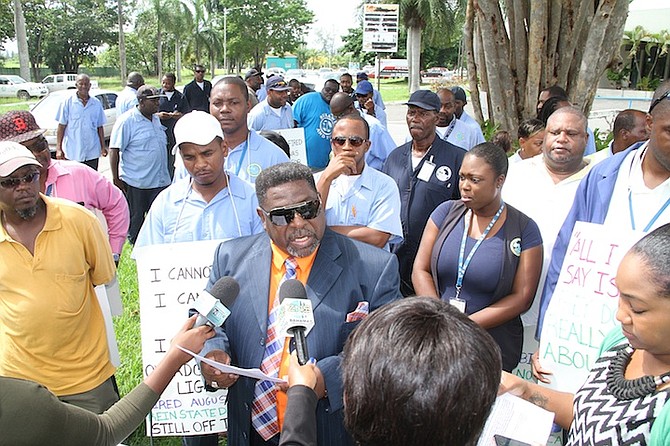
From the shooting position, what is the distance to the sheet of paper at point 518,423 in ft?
6.36

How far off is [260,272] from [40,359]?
1373mm

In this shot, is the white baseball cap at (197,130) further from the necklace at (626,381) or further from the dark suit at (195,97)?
the dark suit at (195,97)

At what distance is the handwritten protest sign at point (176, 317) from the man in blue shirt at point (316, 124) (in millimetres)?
5117

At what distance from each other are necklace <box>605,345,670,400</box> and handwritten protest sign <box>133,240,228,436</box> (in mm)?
2090

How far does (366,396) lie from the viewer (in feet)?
4.53

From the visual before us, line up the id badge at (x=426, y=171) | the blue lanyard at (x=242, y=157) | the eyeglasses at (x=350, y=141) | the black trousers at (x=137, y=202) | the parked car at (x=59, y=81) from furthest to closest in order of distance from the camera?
the parked car at (x=59, y=81), the black trousers at (x=137, y=202), the id badge at (x=426, y=171), the blue lanyard at (x=242, y=157), the eyeglasses at (x=350, y=141)

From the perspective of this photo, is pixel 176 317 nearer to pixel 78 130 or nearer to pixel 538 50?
pixel 78 130

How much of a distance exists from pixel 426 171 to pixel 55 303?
2.89 meters

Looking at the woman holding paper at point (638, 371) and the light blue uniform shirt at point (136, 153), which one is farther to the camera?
the light blue uniform shirt at point (136, 153)

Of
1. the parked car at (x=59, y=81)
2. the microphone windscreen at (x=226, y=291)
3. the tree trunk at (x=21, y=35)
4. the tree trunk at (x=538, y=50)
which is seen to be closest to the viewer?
the microphone windscreen at (x=226, y=291)

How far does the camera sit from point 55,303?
297 centimetres

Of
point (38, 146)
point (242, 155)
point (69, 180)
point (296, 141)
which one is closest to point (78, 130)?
point (296, 141)

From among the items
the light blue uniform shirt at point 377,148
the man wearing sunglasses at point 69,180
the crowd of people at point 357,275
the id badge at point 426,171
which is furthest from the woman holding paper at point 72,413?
the light blue uniform shirt at point 377,148

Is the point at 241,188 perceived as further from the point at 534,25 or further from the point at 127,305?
the point at 534,25
